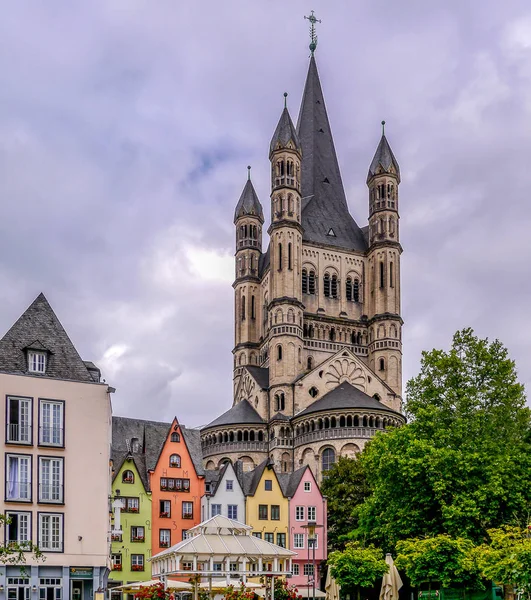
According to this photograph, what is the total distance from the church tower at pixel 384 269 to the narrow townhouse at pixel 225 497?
37207 millimetres

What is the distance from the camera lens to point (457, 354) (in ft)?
191

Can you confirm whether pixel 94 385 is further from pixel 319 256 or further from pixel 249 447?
pixel 319 256

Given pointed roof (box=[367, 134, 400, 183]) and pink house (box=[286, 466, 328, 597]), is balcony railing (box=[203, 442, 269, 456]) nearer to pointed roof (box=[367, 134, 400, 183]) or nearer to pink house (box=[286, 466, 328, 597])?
pink house (box=[286, 466, 328, 597])

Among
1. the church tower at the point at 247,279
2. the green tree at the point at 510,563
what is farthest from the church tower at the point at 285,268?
the green tree at the point at 510,563

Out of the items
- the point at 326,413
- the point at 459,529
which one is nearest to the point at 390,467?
the point at 459,529

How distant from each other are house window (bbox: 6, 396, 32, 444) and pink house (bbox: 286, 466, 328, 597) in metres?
30.5

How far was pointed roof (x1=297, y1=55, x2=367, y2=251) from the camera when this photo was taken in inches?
4525

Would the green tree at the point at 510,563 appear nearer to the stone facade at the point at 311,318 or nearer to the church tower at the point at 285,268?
the stone facade at the point at 311,318

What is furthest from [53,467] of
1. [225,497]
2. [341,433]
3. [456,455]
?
[341,433]

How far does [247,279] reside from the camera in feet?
381

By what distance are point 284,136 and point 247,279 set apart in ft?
57.8

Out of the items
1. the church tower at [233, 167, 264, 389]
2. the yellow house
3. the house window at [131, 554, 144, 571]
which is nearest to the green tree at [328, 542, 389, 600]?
the house window at [131, 554, 144, 571]

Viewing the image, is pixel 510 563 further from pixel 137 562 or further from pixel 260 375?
pixel 260 375

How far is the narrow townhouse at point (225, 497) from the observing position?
70.6 metres
